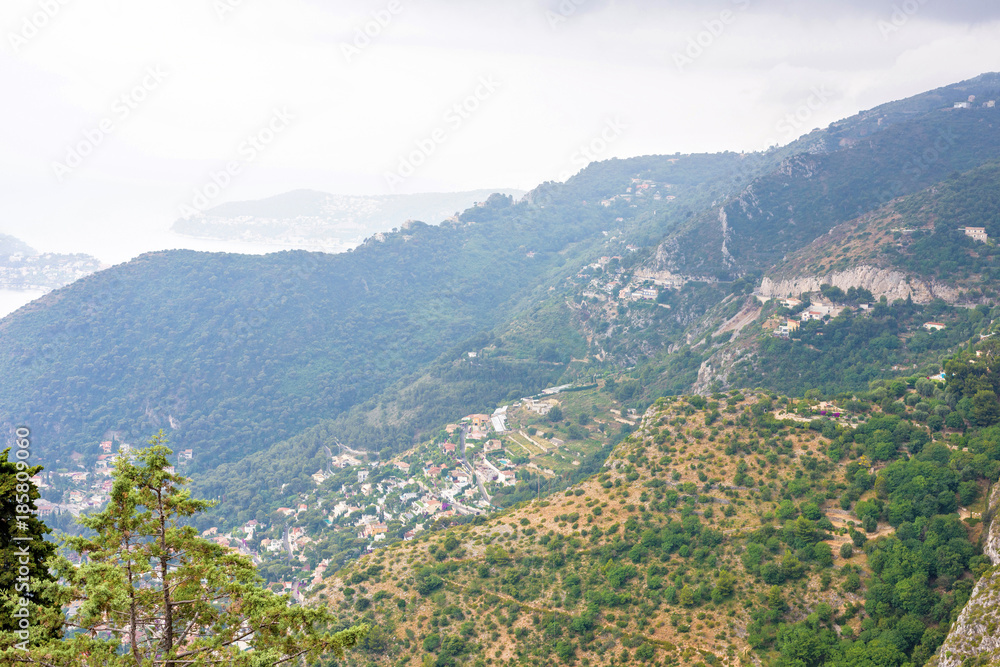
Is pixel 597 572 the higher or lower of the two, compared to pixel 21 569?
lower

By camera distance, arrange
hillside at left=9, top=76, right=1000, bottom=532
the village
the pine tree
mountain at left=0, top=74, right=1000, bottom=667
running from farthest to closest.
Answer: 1. hillside at left=9, top=76, right=1000, bottom=532
2. the village
3. mountain at left=0, top=74, right=1000, bottom=667
4. the pine tree

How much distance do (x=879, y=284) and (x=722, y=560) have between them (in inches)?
1847

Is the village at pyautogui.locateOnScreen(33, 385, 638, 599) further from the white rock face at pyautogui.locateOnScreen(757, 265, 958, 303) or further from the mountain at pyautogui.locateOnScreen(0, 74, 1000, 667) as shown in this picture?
the white rock face at pyautogui.locateOnScreen(757, 265, 958, 303)

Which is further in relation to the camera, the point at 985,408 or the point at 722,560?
the point at 985,408

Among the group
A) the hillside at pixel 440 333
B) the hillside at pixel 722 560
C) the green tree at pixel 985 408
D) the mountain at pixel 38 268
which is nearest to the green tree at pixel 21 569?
the hillside at pixel 722 560

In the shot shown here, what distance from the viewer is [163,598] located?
888cm

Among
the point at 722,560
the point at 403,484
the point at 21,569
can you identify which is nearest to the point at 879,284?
the point at 722,560

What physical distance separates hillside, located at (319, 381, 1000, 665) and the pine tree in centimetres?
2012

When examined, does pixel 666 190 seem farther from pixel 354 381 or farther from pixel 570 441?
pixel 570 441

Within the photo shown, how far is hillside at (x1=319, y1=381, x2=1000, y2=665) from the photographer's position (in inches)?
939

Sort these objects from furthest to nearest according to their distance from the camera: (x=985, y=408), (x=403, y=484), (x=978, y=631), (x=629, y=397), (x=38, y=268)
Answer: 1. (x=38, y=268)
2. (x=629, y=397)
3. (x=403, y=484)
4. (x=985, y=408)
5. (x=978, y=631)

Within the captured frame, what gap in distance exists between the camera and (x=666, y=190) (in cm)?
18925

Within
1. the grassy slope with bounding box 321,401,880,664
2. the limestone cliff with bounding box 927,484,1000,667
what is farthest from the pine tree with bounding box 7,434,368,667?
the grassy slope with bounding box 321,401,880,664

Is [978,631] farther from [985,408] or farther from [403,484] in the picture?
[403,484]
